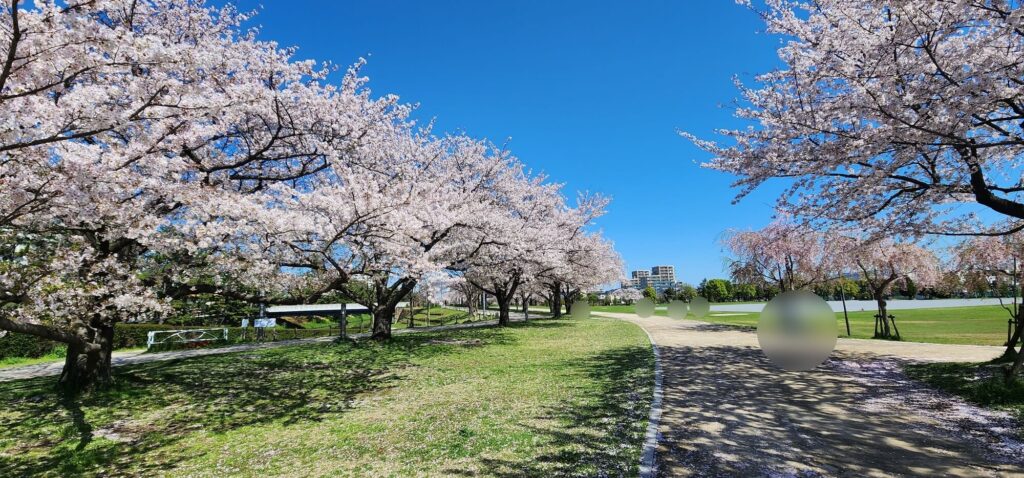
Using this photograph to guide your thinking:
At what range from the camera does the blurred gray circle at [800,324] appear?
7484 mm

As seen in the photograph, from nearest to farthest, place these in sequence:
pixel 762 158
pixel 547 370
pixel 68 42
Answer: pixel 68 42 → pixel 762 158 → pixel 547 370

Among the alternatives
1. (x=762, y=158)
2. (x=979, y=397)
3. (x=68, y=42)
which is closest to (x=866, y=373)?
(x=979, y=397)

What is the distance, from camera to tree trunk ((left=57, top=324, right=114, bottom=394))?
9.62m

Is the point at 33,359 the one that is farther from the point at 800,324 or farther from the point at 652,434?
the point at 800,324

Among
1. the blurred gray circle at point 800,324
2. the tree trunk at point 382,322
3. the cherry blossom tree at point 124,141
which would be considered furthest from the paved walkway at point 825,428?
the tree trunk at point 382,322

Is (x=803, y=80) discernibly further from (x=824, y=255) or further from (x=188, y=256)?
(x=824, y=255)

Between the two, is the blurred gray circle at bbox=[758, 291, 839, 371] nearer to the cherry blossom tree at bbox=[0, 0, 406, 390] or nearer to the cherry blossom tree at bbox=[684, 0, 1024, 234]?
the cherry blossom tree at bbox=[684, 0, 1024, 234]

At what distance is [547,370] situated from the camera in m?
12.0

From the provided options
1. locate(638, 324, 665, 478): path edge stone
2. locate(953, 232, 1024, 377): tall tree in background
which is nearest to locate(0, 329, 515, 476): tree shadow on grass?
locate(638, 324, 665, 478): path edge stone

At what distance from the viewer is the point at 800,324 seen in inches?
302

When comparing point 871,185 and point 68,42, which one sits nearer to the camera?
point 68,42

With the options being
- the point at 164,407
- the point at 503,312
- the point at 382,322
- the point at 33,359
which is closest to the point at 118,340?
the point at 33,359

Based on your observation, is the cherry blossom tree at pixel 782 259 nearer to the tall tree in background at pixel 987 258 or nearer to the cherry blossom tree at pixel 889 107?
the tall tree in background at pixel 987 258

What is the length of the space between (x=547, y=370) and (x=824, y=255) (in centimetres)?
2121
